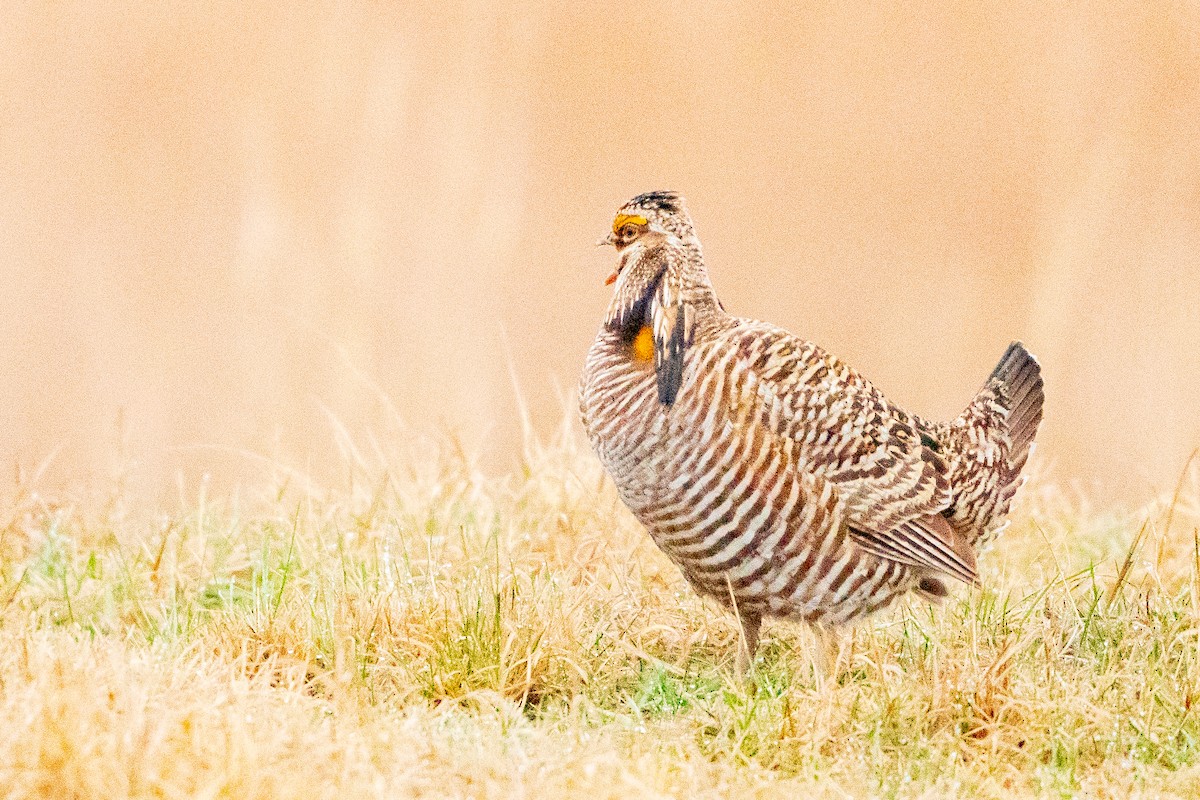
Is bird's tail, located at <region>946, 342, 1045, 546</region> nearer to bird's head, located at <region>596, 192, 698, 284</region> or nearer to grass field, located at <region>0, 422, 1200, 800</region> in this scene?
grass field, located at <region>0, 422, 1200, 800</region>

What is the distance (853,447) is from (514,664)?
106 cm

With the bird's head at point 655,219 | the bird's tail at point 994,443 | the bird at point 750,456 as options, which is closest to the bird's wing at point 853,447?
the bird at point 750,456

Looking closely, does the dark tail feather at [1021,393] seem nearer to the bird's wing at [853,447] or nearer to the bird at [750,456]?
the bird at [750,456]

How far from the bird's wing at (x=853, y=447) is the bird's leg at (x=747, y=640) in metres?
0.36

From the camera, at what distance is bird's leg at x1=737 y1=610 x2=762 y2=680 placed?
397 cm

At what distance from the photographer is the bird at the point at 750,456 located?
3814 millimetres

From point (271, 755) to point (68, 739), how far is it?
35 centimetres

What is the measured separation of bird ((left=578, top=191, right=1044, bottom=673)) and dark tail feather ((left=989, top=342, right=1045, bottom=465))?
0.46m

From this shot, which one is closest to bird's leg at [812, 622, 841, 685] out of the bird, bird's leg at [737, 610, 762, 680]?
the bird

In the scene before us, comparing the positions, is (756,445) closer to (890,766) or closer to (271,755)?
(890,766)

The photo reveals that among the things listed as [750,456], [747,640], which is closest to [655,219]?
[750,456]

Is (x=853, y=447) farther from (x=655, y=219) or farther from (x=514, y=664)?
(x=514, y=664)

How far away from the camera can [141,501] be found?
208 inches

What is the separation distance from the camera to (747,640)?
13.5 feet
